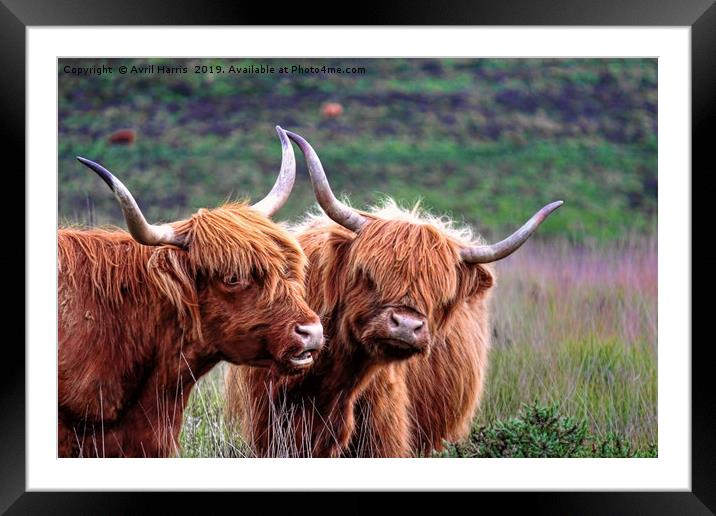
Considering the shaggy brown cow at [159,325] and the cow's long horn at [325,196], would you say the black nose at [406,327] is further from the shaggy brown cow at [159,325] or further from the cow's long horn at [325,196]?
the cow's long horn at [325,196]

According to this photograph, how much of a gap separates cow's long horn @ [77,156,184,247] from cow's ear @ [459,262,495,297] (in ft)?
4.67

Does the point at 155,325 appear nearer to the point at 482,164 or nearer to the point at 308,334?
the point at 308,334

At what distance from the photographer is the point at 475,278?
6.07 metres

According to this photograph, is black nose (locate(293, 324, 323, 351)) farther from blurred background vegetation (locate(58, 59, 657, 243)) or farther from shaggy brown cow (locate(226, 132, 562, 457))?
blurred background vegetation (locate(58, 59, 657, 243))

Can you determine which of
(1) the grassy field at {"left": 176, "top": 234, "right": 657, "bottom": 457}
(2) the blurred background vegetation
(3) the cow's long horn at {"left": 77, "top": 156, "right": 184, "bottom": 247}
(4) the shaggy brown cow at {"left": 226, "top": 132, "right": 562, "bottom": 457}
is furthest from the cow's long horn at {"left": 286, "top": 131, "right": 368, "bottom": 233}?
(1) the grassy field at {"left": 176, "top": 234, "right": 657, "bottom": 457}

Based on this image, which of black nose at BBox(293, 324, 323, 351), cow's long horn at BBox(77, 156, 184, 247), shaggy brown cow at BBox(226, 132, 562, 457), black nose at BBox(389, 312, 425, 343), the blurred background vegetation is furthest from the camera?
the blurred background vegetation

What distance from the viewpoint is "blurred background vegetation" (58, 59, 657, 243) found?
19.1 feet

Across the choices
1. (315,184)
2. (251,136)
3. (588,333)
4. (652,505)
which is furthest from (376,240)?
(652,505)

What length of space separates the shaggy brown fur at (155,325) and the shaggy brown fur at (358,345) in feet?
1.71

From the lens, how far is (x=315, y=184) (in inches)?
224

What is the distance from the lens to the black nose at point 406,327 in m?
5.61

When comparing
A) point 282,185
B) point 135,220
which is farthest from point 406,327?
point 135,220
